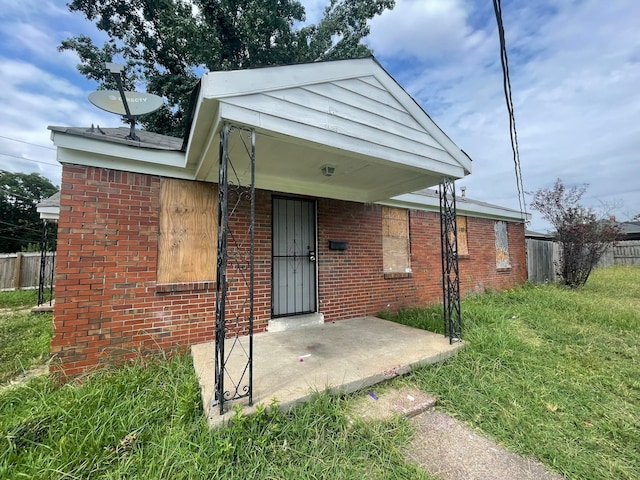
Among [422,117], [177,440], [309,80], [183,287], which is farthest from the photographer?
[183,287]

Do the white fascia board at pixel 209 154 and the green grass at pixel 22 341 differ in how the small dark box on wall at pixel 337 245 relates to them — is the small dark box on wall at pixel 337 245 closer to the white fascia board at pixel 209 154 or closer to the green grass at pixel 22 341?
the white fascia board at pixel 209 154

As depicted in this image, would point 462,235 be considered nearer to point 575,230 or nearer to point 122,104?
point 575,230

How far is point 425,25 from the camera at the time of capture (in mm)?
3441

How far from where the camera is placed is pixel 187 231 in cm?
379

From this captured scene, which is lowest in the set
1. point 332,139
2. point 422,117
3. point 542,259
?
point 542,259

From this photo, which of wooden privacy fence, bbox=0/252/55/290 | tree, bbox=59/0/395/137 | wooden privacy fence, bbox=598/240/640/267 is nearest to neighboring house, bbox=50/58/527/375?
tree, bbox=59/0/395/137

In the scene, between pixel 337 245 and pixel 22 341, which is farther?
pixel 337 245

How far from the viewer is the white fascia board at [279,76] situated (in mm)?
2238

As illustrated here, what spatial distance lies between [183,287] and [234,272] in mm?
733

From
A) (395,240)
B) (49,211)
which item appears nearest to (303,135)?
(395,240)

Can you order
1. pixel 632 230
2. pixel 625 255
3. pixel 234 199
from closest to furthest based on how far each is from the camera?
pixel 234 199
pixel 625 255
pixel 632 230

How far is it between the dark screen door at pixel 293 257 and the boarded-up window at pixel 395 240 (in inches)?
71.1

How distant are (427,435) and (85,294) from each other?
381cm

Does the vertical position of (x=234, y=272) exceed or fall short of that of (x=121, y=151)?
it falls short
